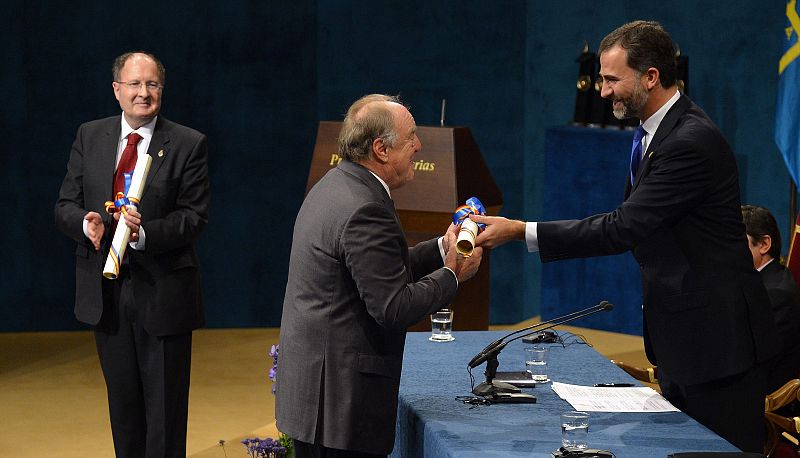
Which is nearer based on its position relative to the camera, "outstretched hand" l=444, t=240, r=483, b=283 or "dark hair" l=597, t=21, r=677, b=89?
"outstretched hand" l=444, t=240, r=483, b=283

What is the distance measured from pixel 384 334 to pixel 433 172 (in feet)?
7.69

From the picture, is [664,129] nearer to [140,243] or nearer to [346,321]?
[346,321]

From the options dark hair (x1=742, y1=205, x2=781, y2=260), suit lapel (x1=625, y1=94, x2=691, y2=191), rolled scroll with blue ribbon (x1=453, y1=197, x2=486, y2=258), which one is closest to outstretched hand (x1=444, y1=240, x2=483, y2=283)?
rolled scroll with blue ribbon (x1=453, y1=197, x2=486, y2=258)

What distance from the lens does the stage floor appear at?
570 cm

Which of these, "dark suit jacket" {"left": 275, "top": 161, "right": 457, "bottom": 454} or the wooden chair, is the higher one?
"dark suit jacket" {"left": 275, "top": 161, "right": 457, "bottom": 454}

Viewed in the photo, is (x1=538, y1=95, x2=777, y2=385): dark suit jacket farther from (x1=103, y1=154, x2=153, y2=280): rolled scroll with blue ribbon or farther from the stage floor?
the stage floor

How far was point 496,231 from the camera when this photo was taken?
12.2ft

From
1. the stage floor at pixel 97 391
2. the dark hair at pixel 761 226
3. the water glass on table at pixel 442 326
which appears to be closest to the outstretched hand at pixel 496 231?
the water glass on table at pixel 442 326

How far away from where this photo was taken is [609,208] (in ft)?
25.2

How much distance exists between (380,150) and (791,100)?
3624mm

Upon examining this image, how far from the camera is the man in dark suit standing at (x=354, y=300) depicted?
3018 millimetres

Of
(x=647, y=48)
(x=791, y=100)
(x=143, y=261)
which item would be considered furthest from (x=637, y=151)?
(x=791, y=100)

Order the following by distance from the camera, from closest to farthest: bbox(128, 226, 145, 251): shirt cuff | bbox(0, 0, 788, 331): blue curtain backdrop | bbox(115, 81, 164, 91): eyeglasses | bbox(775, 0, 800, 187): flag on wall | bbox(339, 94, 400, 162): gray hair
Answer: bbox(339, 94, 400, 162): gray hair, bbox(128, 226, 145, 251): shirt cuff, bbox(115, 81, 164, 91): eyeglasses, bbox(775, 0, 800, 187): flag on wall, bbox(0, 0, 788, 331): blue curtain backdrop

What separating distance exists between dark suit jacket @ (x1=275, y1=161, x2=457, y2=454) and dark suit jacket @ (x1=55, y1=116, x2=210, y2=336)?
1393mm
